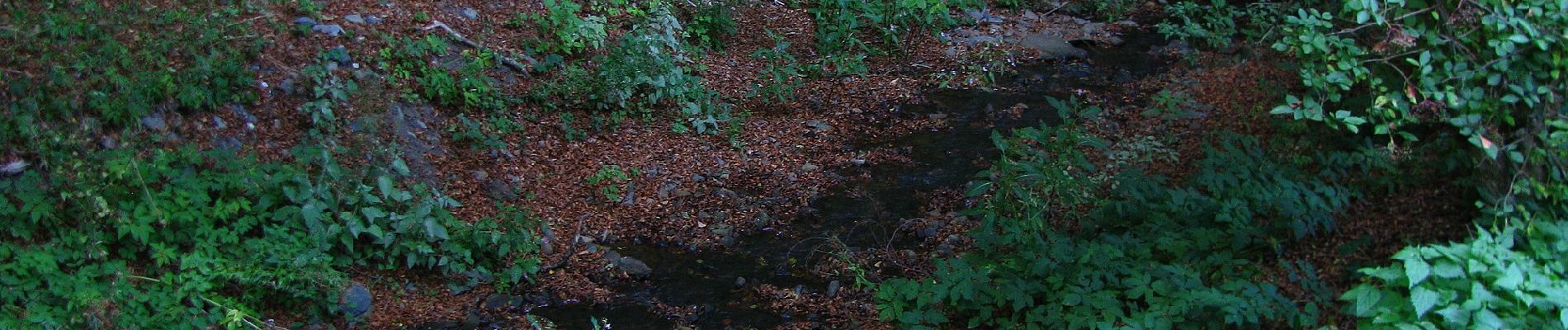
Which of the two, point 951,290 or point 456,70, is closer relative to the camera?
point 951,290

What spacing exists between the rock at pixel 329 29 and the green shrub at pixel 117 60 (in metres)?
0.49

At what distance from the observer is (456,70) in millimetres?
6547

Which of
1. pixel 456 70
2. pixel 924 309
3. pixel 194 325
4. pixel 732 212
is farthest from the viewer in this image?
pixel 456 70

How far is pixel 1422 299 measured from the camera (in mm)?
3248

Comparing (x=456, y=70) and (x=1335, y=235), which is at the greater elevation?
(x=1335, y=235)

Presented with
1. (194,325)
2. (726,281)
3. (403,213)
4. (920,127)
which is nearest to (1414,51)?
(726,281)

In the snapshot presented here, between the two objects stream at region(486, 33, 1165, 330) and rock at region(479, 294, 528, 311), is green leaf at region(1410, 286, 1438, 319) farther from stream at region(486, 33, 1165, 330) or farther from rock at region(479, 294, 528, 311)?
rock at region(479, 294, 528, 311)

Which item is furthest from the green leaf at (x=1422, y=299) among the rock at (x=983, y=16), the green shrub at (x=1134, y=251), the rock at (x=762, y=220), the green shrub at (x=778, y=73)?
the rock at (x=983, y=16)

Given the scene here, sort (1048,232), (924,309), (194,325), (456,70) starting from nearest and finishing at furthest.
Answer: (194,325), (924,309), (1048,232), (456,70)

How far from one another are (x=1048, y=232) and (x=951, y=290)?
704 millimetres

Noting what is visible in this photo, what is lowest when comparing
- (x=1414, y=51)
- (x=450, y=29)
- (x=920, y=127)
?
(x=920, y=127)

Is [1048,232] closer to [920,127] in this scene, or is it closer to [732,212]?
[732,212]

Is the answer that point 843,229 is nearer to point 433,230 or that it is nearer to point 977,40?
point 433,230

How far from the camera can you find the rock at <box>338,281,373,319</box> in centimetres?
457
